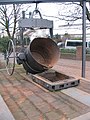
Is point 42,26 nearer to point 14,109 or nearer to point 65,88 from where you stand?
point 65,88

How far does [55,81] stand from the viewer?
564 centimetres

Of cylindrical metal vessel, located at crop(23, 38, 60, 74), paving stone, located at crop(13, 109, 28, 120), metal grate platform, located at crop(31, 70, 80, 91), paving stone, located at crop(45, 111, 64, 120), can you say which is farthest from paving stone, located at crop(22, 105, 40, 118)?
cylindrical metal vessel, located at crop(23, 38, 60, 74)

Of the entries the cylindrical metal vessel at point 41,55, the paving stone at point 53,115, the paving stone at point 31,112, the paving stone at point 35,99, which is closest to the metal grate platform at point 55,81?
the cylindrical metal vessel at point 41,55

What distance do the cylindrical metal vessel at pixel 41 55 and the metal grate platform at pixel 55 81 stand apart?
0.79ft

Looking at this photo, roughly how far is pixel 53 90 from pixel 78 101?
2.79 feet

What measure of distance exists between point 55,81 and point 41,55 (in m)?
1.45

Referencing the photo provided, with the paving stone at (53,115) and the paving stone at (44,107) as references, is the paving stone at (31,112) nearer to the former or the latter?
the paving stone at (44,107)

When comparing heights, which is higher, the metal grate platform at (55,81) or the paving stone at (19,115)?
the metal grate platform at (55,81)

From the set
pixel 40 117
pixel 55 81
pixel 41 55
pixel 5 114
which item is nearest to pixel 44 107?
pixel 40 117

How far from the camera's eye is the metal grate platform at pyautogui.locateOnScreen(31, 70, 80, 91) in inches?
200

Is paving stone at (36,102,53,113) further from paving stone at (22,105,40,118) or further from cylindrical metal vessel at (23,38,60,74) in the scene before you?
cylindrical metal vessel at (23,38,60,74)

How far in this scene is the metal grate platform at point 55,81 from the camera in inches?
200

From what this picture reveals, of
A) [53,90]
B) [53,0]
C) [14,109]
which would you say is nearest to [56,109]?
[14,109]

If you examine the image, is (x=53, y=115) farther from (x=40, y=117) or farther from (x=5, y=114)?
(x=5, y=114)
